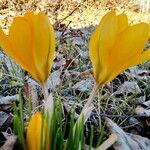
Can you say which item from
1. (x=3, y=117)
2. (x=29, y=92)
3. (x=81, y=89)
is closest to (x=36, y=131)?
(x=3, y=117)

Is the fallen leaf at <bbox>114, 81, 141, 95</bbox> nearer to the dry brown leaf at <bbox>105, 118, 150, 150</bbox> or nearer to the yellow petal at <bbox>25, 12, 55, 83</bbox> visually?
the dry brown leaf at <bbox>105, 118, 150, 150</bbox>

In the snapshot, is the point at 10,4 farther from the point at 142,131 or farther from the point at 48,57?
the point at 48,57

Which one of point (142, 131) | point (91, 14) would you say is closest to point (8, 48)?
point (142, 131)

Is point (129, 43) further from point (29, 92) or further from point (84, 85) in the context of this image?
point (84, 85)

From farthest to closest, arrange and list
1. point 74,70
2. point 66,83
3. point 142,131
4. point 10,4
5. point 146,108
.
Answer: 1. point 10,4
2. point 74,70
3. point 66,83
4. point 146,108
5. point 142,131

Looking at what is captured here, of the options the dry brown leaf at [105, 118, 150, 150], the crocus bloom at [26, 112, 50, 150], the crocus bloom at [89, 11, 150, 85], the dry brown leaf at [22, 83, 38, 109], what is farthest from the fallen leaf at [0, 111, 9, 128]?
the crocus bloom at [89, 11, 150, 85]
